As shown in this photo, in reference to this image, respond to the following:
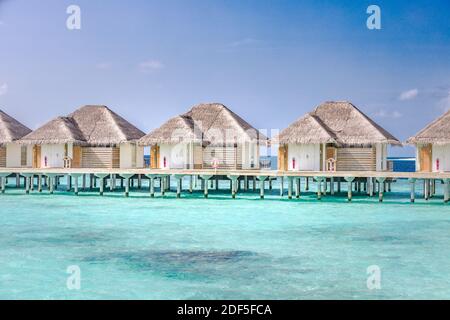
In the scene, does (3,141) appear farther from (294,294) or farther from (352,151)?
(294,294)

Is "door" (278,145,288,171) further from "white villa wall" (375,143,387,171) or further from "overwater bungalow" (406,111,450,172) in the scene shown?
"overwater bungalow" (406,111,450,172)

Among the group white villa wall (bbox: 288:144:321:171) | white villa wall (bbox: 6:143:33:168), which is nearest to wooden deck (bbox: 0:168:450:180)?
white villa wall (bbox: 288:144:321:171)

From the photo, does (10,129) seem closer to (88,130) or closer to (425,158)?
(88,130)

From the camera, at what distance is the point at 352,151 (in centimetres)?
2766

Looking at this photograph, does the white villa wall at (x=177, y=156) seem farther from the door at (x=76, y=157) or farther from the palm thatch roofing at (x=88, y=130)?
A: the door at (x=76, y=157)

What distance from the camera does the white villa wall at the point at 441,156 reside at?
2542 cm

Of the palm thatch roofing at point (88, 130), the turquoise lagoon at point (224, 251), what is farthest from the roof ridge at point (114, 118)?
the turquoise lagoon at point (224, 251)

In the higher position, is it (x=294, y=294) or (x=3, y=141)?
(x=3, y=141)

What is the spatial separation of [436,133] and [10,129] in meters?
21.2
